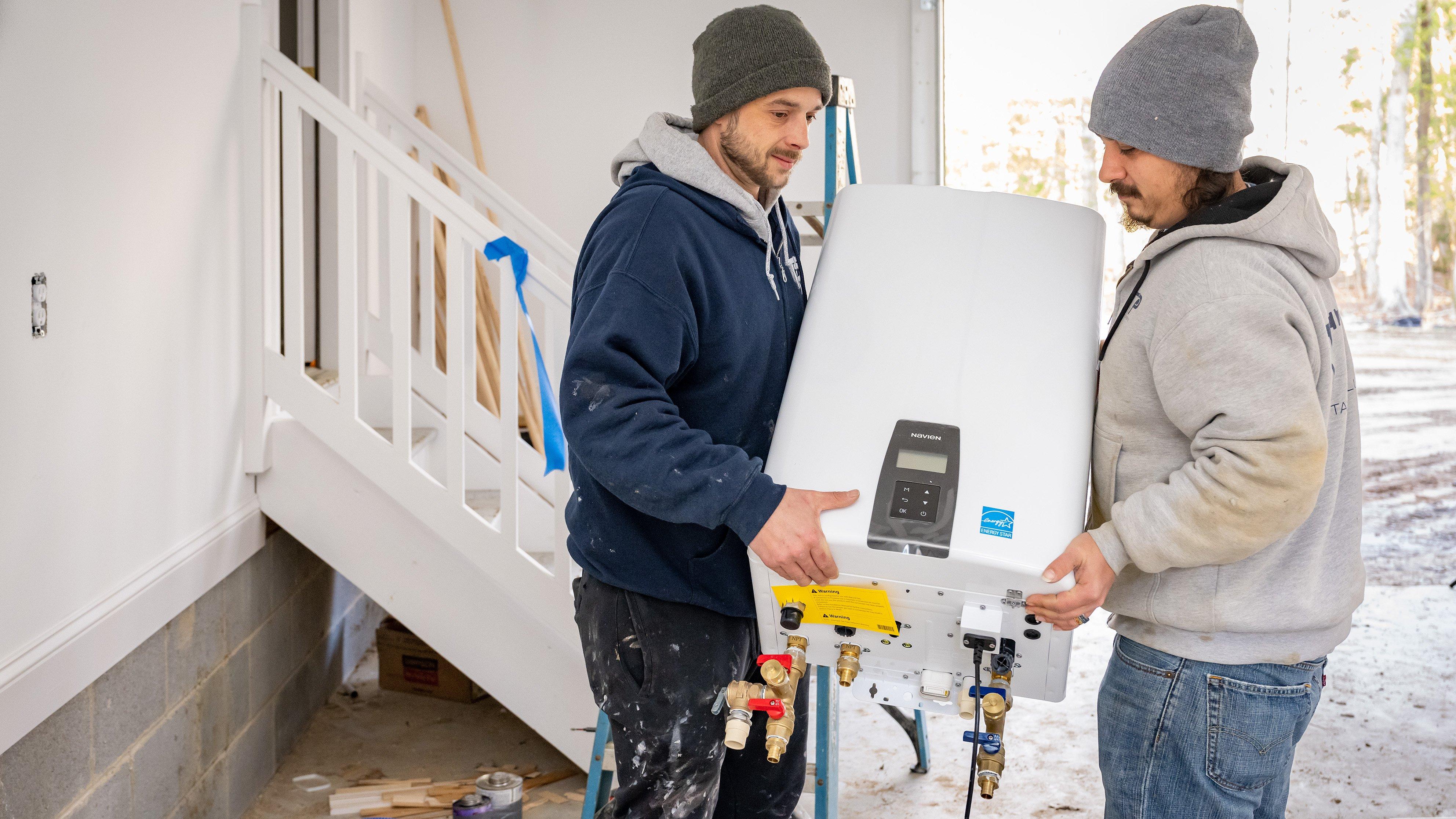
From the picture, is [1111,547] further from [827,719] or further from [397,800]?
[397,800]

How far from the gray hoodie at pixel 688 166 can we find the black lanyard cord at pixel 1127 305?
469 millimetres

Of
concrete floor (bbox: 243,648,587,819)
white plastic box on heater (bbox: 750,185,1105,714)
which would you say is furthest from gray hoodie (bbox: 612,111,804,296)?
concrete floor (bbox: 243,648,587,819)

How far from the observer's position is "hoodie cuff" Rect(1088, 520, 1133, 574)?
116 centimetres

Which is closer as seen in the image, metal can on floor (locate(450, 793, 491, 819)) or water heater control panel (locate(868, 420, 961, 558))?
water heater control panel (locate(868, 420, 961, 558))

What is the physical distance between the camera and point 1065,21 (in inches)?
173

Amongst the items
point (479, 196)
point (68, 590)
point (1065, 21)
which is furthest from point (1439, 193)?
point (68, 590)

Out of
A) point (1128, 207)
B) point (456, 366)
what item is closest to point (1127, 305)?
point (1128, 207)

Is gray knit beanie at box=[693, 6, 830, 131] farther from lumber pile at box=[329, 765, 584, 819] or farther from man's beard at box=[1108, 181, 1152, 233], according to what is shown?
lumber pile at box=[329, 765, 584, 819]

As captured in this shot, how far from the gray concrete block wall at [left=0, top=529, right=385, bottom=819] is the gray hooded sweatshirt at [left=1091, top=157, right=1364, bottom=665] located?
5.48ft

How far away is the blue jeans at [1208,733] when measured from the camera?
1183 millimetres

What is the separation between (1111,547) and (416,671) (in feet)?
8.27

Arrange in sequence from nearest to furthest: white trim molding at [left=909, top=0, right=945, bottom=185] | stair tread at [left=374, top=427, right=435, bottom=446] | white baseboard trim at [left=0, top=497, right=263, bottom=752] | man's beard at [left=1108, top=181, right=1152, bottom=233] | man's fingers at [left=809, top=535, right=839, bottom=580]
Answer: man's fingers at [left=809, top=535, right=839, bottom=580] → man's beard at [left=1108, top=181, right=1152, bottom=233] → white baseboard trim at [left=0, top=497, right=263, bottom=752] → stair tread at [left=374, top=427, right=435, bottom=446] → white trim molding at [left=909, top=0, right=945, bottom=185]

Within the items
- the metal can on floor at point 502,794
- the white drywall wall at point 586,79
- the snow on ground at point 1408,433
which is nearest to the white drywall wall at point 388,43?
the white drywall wall at point 586,79

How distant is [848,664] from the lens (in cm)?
126
